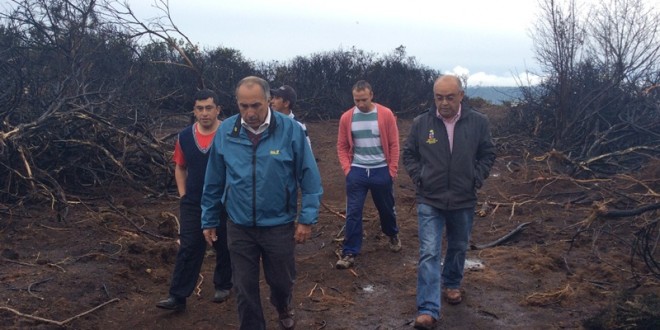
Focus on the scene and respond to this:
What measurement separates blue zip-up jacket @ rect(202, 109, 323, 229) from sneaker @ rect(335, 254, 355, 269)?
8.15 ft

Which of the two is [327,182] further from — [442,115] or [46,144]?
[442,115]

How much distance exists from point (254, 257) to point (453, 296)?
200cm

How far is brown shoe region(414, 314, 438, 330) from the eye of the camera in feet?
16.7

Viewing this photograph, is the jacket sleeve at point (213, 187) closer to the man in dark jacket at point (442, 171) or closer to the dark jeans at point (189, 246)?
the dark jeans at point (189, 246)

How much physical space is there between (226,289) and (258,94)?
7.26 ft

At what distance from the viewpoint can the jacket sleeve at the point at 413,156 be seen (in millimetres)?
5379

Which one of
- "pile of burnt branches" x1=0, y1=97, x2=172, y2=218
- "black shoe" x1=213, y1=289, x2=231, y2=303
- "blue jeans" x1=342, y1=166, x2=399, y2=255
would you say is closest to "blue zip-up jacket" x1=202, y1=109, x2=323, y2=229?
"black shoe" x1=213, y1=289, x2=231, y2=303

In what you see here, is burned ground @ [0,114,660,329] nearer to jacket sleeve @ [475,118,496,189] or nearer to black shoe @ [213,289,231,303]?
black shoe @ [213,289,231,303]

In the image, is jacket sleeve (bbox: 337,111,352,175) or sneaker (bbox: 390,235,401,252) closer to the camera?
jacket sleeve (bbox: 337,111,352,175)

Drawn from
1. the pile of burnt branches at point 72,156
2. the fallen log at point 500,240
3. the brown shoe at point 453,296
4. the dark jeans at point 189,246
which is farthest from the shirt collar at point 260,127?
the pile of burnt branches at point 72,156

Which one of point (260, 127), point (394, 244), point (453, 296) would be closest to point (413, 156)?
point (453, 296)

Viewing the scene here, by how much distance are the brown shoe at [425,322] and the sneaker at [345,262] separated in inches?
69.6

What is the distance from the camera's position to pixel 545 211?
31.5 feet

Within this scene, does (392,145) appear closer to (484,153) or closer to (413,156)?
(413,156)
